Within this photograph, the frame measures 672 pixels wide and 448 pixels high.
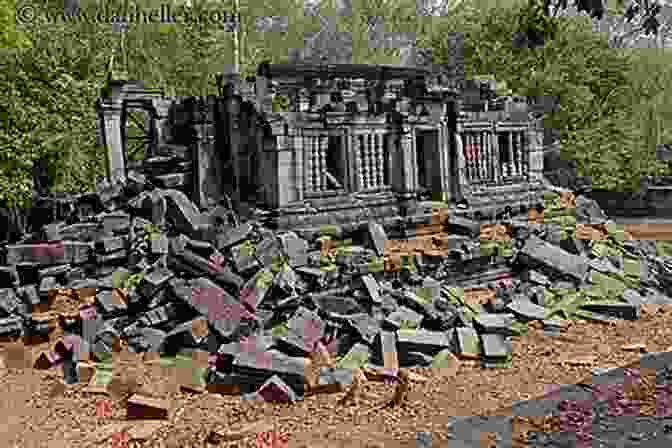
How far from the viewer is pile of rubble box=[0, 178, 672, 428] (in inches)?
325

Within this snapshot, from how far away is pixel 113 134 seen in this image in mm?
14547

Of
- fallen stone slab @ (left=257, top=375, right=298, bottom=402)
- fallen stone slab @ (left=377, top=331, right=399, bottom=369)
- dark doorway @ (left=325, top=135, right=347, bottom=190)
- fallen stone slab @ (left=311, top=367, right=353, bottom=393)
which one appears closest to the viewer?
fallen stone slab @ (left=257, top=375, right=298, bottom=402)

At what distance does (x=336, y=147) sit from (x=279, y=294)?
3.85m

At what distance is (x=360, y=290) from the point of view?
982 cm

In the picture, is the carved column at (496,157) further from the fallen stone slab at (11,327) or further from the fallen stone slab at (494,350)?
the fallen stone slab at (11,327)

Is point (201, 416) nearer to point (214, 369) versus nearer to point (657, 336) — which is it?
point (214, 369)

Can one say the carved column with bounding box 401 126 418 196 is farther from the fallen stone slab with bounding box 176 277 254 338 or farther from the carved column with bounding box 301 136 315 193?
the fallen stone slab with bounding box 176 277 254 338

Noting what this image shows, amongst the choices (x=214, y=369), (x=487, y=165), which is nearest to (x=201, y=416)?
(x=214, y=369)

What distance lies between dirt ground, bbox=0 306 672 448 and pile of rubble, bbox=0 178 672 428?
9.9 inches

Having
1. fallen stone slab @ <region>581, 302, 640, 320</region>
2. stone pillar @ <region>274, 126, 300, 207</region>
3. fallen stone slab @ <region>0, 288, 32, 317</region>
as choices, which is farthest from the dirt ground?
stone pillar @ <region>274, 126, 300, 207</region>

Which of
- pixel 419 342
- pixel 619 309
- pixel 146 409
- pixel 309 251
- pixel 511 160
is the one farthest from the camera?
pixel 511 160

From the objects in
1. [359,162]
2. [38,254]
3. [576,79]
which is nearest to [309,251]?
[359,162]

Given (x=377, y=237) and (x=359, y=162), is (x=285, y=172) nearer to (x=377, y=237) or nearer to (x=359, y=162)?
(x=359, y=162)

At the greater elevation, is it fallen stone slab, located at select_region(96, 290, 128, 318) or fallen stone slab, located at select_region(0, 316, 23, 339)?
fallen stone slab, located at select_region(96, 290, 128, 318)
